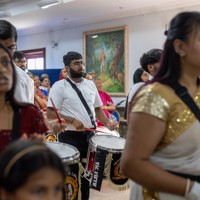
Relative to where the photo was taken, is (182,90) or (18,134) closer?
(182,90)

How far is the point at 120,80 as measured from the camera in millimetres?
7270

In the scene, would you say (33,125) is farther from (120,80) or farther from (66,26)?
(66,26)

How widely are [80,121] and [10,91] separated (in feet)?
6.36

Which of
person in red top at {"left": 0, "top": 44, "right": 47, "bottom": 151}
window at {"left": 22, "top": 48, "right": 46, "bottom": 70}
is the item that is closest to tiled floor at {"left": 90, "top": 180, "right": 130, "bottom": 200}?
person in red top at {"left": 0, "top": 44, "right": 47, "bottom": 151}

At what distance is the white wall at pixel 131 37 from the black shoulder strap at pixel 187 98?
5.03 meters

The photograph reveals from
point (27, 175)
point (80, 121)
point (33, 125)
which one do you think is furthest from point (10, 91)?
point (80, 121)

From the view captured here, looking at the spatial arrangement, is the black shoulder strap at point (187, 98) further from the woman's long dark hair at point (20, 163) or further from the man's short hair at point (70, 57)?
the man's short hair at point (70, 57)

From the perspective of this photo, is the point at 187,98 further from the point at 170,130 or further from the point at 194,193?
the point at 194,193

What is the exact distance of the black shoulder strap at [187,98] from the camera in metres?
1.23

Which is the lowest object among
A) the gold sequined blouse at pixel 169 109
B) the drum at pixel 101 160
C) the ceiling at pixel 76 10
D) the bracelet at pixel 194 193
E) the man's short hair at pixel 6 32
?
the drum at pixel 101 160

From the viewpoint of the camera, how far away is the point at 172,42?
1.28 metres

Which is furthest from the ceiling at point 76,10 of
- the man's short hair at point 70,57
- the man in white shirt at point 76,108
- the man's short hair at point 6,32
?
the man's short hair at point 6,32

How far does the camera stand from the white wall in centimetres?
659

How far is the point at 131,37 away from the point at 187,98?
5938 mm
